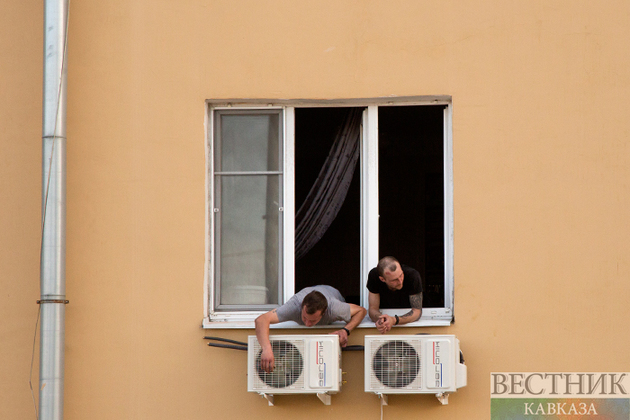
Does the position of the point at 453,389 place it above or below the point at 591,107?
below

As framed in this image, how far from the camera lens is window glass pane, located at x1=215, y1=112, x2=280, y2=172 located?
5.41 m

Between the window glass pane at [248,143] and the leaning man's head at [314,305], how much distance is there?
109cm

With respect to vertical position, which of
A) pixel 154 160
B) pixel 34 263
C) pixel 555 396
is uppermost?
pixel 154 160

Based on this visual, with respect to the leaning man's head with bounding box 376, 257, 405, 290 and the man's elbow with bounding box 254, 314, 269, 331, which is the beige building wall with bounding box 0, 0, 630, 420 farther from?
the leaning man's head with bounding box 376, 257, 405, 290

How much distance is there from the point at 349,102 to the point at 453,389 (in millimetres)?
2138

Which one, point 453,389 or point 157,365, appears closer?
point 453,389

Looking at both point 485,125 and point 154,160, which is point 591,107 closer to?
point 485,125

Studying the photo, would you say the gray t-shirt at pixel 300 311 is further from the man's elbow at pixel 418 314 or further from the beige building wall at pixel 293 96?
the man's elbow at pixel 418 314

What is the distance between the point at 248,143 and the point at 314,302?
138cm

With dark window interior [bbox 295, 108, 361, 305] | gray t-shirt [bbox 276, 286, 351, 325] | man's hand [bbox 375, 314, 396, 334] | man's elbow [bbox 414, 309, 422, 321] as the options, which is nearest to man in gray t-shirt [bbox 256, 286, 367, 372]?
gray t-shirt [bbox 276, 286, 351, 325]

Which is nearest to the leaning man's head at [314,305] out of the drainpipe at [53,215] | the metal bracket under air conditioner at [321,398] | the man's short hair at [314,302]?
the man's short hair at [314,302]

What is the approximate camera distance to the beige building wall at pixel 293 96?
16.3ft

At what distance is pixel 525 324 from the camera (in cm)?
495

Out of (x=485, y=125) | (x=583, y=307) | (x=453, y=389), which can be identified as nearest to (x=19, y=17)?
(x=485, y=125)
